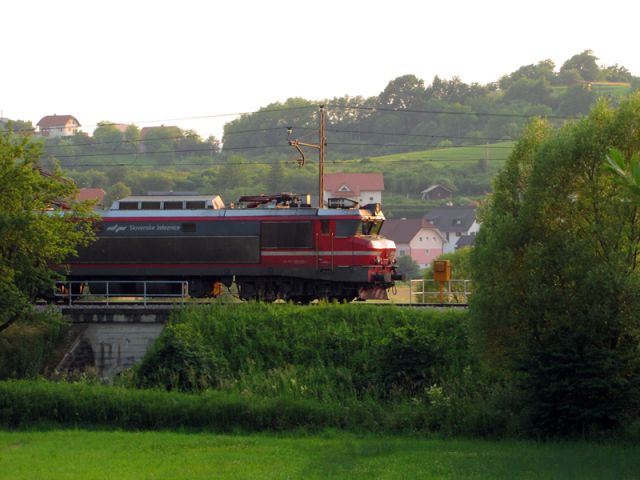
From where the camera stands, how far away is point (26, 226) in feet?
108

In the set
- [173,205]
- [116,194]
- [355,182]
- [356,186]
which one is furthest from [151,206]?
[355,182]

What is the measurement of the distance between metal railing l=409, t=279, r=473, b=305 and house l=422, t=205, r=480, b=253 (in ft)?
266

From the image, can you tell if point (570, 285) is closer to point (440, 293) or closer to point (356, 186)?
point (440, 293)

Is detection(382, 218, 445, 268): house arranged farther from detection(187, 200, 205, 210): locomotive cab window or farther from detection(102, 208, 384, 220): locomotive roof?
detection(102, 208, 384, 220): locomotive roof

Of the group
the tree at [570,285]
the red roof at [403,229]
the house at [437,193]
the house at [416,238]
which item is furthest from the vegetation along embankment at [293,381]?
the house at [437,193]

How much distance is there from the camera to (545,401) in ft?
83.3

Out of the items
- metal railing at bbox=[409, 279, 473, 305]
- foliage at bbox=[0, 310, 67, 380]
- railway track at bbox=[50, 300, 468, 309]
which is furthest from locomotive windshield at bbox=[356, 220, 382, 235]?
foliage at bbox=[0, 310, 67, 380]

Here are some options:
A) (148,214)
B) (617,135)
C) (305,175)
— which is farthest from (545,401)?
(305,175)

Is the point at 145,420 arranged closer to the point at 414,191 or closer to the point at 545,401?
the point at 545,401

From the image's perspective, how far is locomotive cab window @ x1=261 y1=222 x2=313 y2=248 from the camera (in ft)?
128

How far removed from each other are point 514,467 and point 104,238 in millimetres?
23576

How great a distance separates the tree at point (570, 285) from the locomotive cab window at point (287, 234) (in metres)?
13.4

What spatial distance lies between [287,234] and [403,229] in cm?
9097

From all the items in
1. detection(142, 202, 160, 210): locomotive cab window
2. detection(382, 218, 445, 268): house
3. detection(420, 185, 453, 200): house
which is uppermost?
detection(142, 202, 160, 210): locomotive cab window
